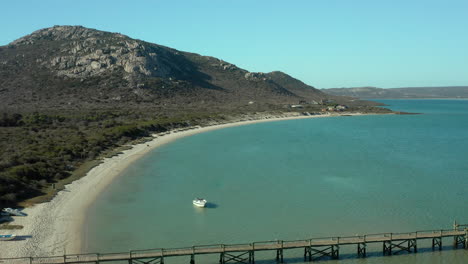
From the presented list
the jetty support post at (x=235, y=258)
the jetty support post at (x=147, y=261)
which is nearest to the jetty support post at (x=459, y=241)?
the jetty support post at (x=235, y=258)

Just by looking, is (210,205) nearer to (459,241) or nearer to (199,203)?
(199,203)

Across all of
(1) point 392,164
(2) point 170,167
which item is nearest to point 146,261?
(2) point 170,167

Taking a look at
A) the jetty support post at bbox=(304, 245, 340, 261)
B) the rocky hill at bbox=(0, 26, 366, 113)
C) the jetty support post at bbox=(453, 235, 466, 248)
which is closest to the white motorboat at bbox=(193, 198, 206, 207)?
the jetty support post at bbox=(304, 245, 340, 261)

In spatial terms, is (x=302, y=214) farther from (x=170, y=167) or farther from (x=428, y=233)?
(x=170, y=167)

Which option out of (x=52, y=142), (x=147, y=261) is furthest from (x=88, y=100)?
(x=147, y=261)

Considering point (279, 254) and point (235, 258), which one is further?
point (279, 254)

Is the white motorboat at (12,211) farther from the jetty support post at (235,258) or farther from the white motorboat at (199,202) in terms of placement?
the jetty support post at (235,258)

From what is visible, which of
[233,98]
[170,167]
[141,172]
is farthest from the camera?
[233,98]
